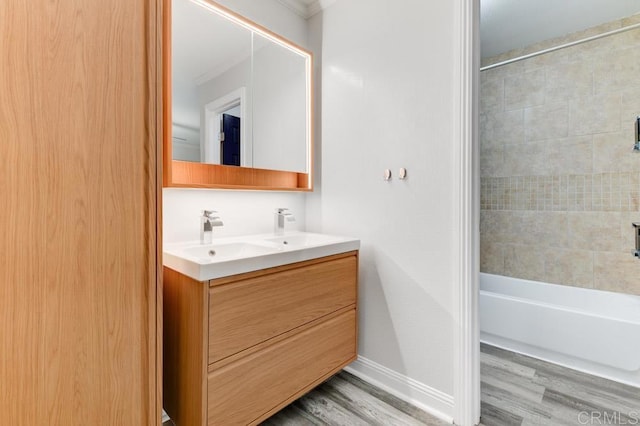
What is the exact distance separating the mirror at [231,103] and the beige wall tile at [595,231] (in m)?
2.21

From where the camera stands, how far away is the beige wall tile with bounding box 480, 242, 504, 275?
2.82m

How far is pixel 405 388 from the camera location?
1.63 metres

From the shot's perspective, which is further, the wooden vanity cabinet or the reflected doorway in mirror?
the reflected doorway in mirror

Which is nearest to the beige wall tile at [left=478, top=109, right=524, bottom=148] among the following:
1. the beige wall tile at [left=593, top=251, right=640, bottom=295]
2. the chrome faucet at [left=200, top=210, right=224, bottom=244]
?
the beige wall tile at [left=593, top=251, right=640, bottom=295]

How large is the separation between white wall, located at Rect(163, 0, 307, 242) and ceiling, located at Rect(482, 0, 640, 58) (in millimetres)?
1408

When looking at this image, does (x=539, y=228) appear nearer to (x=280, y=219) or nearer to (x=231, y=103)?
(x=280, y=219)

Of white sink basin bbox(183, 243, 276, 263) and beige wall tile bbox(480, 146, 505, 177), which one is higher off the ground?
beige wall tile bbox(480, 146, 505, 177)

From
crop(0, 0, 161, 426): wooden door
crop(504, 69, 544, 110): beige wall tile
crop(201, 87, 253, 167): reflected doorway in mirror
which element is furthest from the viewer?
crop(504, 69, 544, 110): beige wall tile

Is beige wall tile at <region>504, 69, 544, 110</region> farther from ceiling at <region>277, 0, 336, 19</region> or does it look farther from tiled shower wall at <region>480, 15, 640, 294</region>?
ceiling at <region>277, 0, 336, 19</region>

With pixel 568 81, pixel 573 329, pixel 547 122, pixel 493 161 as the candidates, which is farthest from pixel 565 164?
pixel 573 329

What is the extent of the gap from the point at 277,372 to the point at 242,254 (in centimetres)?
54

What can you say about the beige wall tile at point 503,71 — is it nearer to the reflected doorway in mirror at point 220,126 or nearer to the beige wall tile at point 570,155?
the beige wall tile at point 570,155

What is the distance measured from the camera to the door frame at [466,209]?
4.52 ft

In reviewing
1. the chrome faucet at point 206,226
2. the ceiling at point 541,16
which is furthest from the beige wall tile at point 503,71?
the chrome faucet at point 206,226
